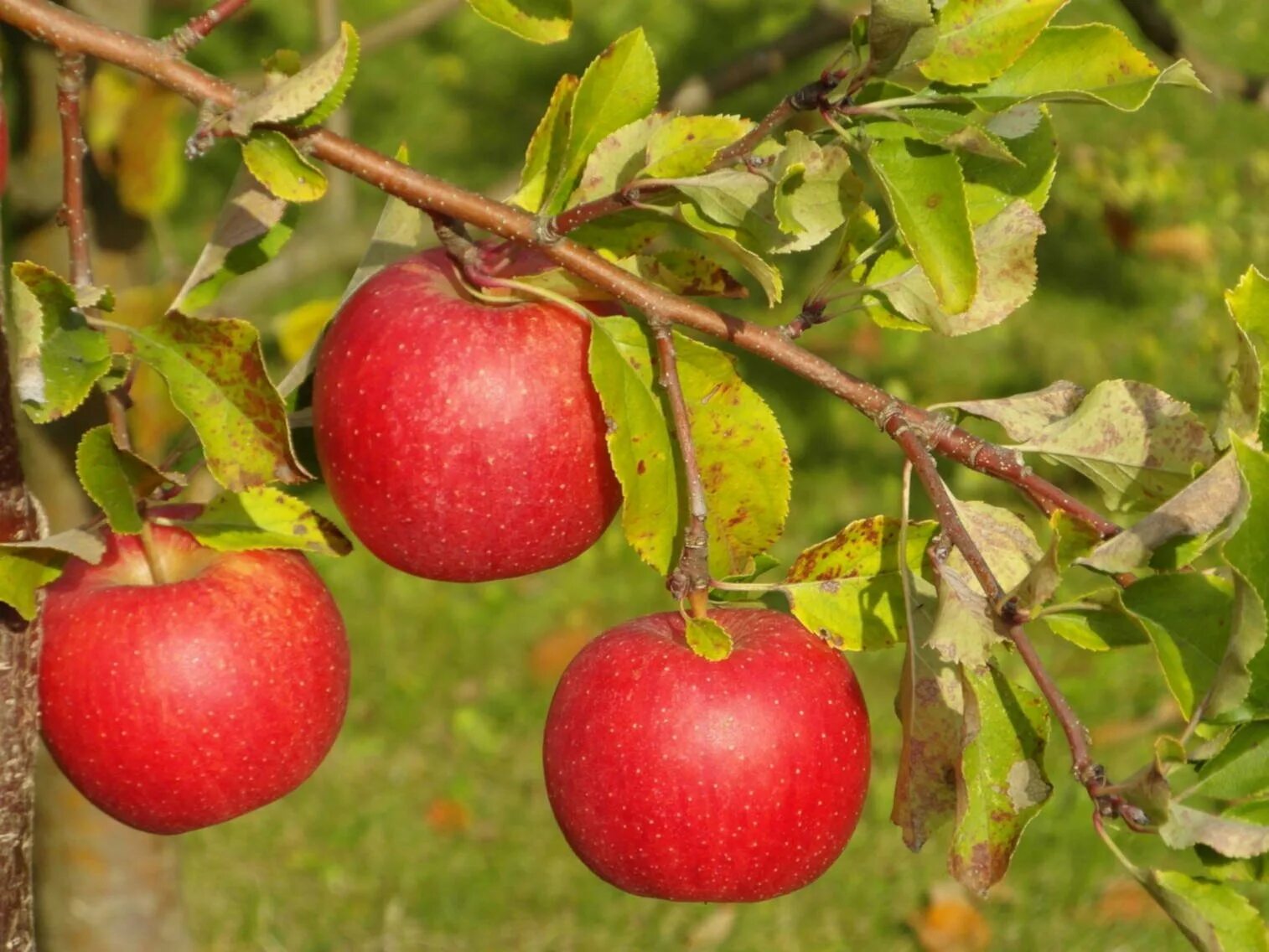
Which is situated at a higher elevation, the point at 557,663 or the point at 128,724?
the point at 128,724

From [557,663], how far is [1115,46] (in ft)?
8.40

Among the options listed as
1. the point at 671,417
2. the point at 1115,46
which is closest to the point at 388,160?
the point at 671,417

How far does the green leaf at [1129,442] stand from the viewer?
1065 millimetres

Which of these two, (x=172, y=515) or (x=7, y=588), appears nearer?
(x=7, y=588)

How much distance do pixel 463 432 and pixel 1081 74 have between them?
0.48 metres

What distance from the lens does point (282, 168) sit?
1.06 meters

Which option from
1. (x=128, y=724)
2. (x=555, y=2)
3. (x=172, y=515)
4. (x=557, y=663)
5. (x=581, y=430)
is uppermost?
(x=555, y=2)

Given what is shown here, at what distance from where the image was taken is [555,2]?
121cm

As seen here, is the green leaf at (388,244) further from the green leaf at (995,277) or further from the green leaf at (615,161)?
the green leaf at (995,277)

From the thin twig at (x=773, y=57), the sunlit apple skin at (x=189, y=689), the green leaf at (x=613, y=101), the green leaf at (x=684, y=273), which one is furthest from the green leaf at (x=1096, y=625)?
the thin twig at (x=773, y=57)

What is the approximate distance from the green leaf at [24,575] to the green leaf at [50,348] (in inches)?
3.7

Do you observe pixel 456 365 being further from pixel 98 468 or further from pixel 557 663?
pixel 557 663

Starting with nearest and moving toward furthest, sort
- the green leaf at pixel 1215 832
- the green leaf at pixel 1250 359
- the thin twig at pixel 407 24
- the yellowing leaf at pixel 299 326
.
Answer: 1. the green leaf at pixel 1215 832
2. the green leaf at pixel 1250 359
3. the yellowing leaf at pixel 299 326
4. the thin twig at pixel 407 24

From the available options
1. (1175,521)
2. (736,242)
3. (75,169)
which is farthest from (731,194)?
(75,169)
